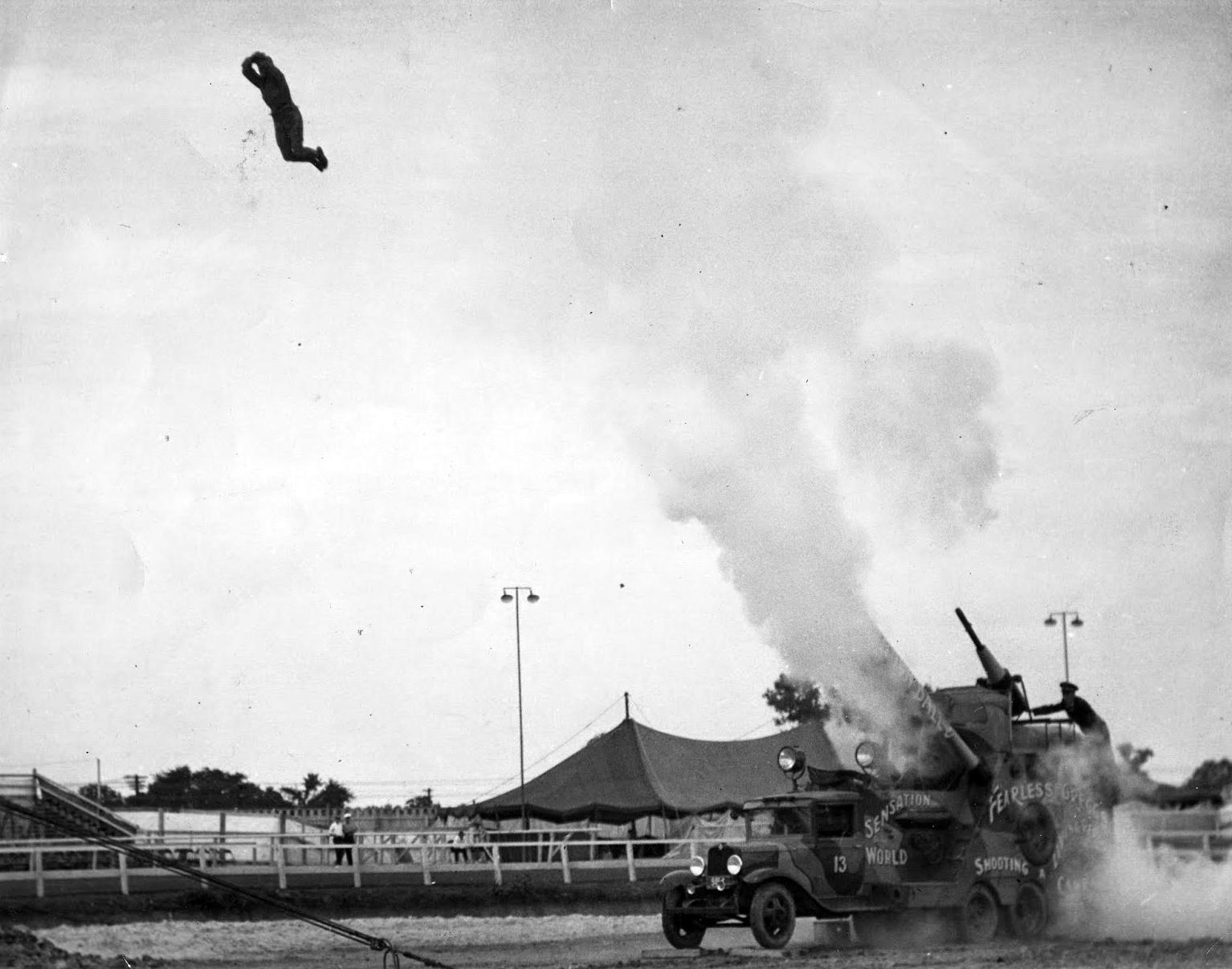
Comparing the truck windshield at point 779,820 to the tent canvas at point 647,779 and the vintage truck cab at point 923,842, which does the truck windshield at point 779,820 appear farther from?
the tent canvas at point 647,779

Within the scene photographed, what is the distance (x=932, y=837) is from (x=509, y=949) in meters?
6.99

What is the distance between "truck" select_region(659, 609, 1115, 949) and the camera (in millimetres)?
27375

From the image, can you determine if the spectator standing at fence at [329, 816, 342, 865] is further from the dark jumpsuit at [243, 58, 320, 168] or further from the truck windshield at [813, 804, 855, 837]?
the dark jumpsuit at [243, 58, 320, 168]

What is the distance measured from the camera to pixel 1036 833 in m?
30.2

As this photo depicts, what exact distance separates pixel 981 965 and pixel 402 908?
13.4 meters

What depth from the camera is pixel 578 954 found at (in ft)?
92.0

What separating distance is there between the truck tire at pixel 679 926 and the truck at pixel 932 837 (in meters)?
0.02

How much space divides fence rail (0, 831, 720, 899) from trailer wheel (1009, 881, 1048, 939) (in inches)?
255

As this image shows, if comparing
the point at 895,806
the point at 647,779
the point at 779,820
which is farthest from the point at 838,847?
the point at 647,779

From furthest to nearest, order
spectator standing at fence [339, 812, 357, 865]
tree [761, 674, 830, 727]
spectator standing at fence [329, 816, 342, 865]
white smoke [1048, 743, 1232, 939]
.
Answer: tree [761, 674, 830, 727] → spectator standing at fence [339, 812, 357, 865] → spectator standing at fence [329, 816, 342, 865] → white smoke [1048, 743, 1232, 939]

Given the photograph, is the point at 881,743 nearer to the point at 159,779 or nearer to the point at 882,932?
the point at 882,932

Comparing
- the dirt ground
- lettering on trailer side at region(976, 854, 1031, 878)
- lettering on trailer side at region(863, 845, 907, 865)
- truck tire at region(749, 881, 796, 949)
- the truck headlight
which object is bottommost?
the dirt ground

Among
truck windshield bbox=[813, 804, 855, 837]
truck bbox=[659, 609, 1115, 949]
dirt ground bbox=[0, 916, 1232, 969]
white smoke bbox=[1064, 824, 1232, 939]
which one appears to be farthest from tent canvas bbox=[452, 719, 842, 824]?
truck windshield bbox=[813, 804, 855, 837]

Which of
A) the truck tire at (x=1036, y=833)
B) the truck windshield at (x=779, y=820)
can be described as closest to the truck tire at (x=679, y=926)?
the truck windshield at (x=779, y=820)
